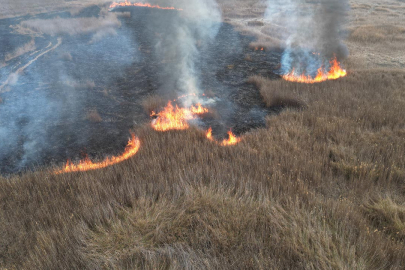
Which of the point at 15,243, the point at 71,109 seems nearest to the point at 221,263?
the point at 15,243

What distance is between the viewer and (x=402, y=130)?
5.39 metres

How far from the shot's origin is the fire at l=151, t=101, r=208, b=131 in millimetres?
6066

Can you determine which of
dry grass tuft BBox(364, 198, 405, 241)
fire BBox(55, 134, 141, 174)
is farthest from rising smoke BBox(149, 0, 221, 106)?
dry grass tuft BBox(364, 198, 405, 241)

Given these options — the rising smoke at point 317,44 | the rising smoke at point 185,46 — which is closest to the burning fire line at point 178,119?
the rising smoke at point 185,46

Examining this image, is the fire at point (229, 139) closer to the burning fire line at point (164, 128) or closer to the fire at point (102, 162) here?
the burning fire line at point (164, 128)

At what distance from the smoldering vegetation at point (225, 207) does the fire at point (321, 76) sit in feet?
13.1

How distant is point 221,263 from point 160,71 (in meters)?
8.69

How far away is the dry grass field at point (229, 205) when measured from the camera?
2621 mm

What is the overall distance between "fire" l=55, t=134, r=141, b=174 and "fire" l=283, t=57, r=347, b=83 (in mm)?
6304

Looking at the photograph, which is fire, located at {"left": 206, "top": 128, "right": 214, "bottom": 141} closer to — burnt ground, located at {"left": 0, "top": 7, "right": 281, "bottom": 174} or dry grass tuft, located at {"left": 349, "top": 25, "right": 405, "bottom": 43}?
burnt ground, located at {"left": 0, "top": 7, "right": 281, "bottom": 174}

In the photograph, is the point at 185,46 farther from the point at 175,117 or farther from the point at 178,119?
the point at 178,119

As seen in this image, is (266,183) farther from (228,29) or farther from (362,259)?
(228,29)

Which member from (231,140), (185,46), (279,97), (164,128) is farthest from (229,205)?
(185,46)

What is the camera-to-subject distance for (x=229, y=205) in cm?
330
